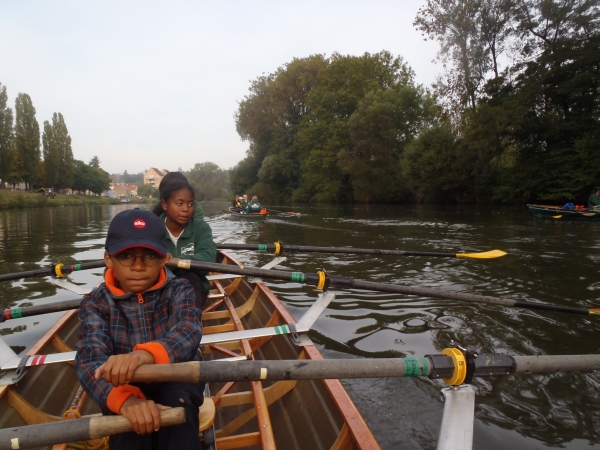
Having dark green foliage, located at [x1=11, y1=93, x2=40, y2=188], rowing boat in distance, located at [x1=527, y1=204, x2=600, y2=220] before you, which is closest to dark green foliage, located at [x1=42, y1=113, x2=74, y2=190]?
dark green foliage, located at [x1=11, y1=93, x2=40, y2=188]

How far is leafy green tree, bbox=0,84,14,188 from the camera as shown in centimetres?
4406

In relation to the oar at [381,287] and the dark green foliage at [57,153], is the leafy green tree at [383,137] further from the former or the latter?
the dark green foliage at [57,153]

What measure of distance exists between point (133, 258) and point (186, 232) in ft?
5.83

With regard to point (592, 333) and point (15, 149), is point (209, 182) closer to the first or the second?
point (15, 149)

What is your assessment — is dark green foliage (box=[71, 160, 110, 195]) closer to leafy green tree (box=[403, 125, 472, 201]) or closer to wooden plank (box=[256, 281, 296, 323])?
leafy green tree (box=[403, 125, 472, 201])

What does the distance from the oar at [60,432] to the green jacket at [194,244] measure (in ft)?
7.25

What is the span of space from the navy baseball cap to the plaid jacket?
19cm

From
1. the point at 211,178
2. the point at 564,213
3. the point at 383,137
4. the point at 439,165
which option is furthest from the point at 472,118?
the point at 211,178

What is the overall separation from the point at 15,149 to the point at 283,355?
59.1 meters

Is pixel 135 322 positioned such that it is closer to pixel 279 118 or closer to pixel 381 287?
pixel 381 287

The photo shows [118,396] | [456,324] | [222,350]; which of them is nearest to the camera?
[118,396]

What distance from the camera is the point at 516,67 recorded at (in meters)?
24.9

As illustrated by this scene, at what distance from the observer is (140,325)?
1.98m

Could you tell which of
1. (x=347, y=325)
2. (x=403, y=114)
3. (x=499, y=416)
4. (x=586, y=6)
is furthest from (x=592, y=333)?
(x=403, y=114)
